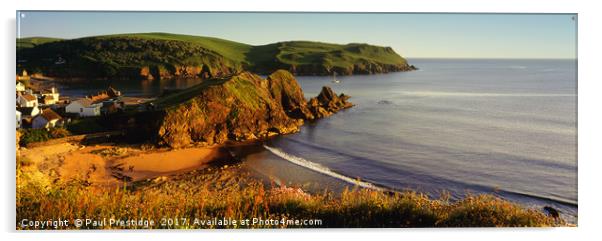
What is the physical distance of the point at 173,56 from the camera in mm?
11977

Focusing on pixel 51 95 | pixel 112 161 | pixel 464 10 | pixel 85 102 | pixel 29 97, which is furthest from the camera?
pixel 112 161

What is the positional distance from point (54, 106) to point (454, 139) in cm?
1162

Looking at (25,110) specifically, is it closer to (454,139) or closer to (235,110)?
(235,110)

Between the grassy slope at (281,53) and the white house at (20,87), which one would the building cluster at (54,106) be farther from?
the grassy slope at (281,53)

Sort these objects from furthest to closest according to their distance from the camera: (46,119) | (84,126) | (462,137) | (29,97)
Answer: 1. (462,137)
2. (84,126)
3. (46,119)
4. (29,97)

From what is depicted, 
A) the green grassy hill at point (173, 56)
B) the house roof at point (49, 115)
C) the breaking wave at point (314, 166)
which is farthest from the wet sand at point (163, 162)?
the green grassy hill at point (173, 56)

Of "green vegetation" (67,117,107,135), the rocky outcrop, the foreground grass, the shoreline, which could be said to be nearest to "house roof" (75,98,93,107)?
"green vegetation" (67,117,107,135)

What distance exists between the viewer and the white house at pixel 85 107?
1155 centimetres

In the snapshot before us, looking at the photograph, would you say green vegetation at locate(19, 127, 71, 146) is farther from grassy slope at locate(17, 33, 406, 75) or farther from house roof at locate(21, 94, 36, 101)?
grassy slope at locate(17, 33, 406, 75)

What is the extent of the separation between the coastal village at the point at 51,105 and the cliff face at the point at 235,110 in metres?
2.61

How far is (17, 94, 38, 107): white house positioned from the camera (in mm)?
8529

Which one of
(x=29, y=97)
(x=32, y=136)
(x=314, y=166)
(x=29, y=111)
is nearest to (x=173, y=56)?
(x=29, y=97)
